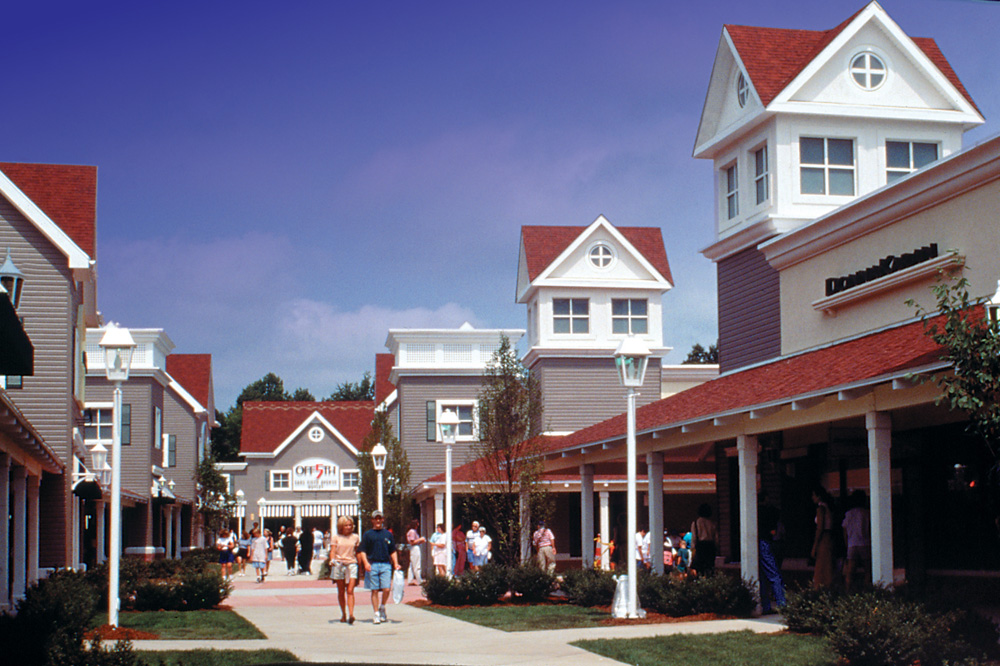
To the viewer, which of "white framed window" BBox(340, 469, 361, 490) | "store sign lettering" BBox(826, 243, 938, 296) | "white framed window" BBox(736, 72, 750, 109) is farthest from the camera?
"white framed window" BBox(340, 469, 361, 490)

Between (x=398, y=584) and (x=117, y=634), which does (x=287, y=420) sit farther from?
(x=117, y=634)

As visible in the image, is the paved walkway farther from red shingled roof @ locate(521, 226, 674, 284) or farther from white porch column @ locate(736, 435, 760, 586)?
red shingled roof @ locate(521, 226, 674, 284)

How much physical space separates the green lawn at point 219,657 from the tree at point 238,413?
257 ft

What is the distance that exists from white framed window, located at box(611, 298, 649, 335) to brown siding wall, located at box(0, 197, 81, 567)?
803 inches

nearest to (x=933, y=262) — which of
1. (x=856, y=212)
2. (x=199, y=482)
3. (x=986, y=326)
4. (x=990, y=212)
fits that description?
(x=990, y=212)

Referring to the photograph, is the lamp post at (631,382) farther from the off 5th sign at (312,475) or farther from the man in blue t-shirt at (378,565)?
the off 5th sign at (312,475)

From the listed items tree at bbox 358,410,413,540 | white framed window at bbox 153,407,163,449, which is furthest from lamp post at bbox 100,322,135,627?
white framed window at bbox 153,407,163,449

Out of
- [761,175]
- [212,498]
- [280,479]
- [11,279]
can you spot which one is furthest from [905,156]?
[280,479]

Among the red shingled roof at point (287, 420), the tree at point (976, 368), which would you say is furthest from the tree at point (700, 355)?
the tree at point (976, 368)

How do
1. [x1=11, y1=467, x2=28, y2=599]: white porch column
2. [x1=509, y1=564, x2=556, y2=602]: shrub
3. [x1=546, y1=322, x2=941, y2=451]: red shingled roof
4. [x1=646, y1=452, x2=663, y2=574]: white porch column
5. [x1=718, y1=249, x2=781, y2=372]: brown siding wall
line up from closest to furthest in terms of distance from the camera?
[x1=546, y1=322, x2=941, y2=451]: red shingled roof
[x1=646, y1=452, x2=663, y2=574]: white porch column
[x1=11, y1=467, x2=28, y2=599]: white porch column
[x1=509, y1=564, x2=556, y2=602]: shrub
[x1=718, y1=249, x2=781, y2=372]: brown siding wall

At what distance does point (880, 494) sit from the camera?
48.0 feet

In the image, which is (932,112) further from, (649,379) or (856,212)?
(649,379)

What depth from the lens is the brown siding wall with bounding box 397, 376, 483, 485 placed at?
1810 inches

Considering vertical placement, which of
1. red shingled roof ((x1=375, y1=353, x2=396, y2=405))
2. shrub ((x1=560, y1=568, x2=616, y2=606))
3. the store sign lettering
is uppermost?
red shingled roof ((x1=375, y1=353, x2=396, y2=405))
